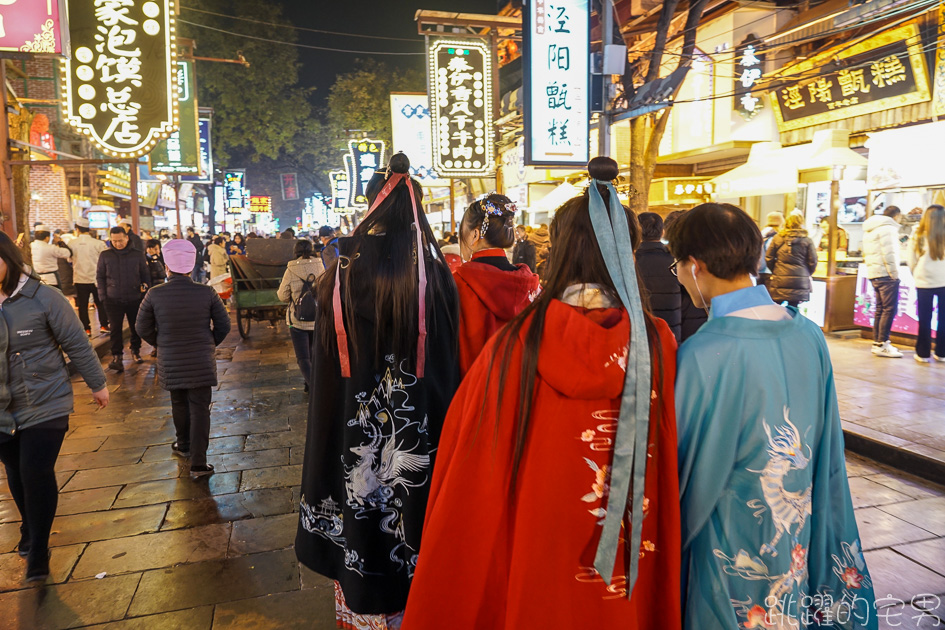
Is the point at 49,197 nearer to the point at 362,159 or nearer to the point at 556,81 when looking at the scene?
the point at 362,159

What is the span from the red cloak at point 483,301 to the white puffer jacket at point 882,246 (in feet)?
23.2

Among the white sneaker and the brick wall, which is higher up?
the brick wall

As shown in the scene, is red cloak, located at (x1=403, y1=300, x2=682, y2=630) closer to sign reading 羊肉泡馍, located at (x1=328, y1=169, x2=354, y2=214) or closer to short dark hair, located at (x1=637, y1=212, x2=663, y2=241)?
short dark hair, located at (x1=637, y1=212, x2=663, y2=241)

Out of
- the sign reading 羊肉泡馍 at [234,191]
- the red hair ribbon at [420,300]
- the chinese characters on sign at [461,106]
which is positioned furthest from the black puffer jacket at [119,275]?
the sign reading 羊肉泡馍 at [234,191]

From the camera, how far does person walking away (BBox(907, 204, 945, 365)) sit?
7652 millimetres

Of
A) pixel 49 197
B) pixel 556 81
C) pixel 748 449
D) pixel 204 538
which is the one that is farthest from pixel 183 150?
pixel 748 449

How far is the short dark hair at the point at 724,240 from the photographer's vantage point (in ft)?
5.85

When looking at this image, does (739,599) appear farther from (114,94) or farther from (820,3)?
(820,3)

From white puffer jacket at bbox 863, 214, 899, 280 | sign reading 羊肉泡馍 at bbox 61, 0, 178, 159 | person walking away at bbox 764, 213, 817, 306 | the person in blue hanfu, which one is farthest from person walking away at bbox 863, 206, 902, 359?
sign reading 羊肉泡馍 at bbox 61, 0, 178, 159

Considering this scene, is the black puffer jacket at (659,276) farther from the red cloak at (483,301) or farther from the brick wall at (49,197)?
the brick wall at (49,197)

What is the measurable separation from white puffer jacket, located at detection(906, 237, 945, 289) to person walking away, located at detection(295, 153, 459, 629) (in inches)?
306

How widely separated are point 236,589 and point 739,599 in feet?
8.61

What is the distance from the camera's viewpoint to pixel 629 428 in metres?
1.65

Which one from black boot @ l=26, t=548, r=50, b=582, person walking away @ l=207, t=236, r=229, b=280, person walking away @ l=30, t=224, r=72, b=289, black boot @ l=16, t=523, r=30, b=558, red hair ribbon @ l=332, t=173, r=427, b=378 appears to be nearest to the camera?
red hair ribbon @ l=332, t=173, r=427, b=378
